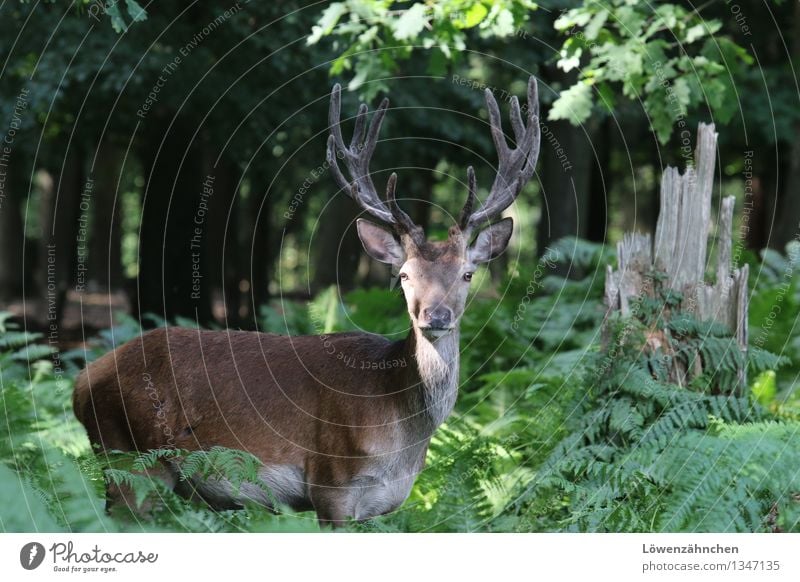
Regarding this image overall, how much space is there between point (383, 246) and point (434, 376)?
988 mm

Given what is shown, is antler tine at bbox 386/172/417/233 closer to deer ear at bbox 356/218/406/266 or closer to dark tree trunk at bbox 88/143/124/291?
deer ear at bbox 356/218/406/266

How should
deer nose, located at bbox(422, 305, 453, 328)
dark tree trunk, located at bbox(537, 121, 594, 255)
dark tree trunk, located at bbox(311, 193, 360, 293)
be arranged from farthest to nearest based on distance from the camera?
dark tree trunk, located at bbox(311, 193, 360, 293), dark tree trunk, located at bbox(537, 121, 594, 255), deer nose, located at bbox(422, 305, 453, 328)

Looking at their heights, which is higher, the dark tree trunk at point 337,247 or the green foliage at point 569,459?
the dark tree trunk at point 337,247

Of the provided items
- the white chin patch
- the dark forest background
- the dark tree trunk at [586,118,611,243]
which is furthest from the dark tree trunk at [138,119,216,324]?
the white chin patch

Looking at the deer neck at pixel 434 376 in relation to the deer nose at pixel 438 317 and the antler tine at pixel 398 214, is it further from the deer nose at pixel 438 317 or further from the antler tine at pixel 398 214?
the antler tine at pixel 398 214

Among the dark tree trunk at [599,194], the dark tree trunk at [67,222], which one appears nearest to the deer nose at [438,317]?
the dark tree trunk at [599,194]

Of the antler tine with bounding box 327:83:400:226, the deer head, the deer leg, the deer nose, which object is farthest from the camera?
the antler tine with bounding box 327:83:400:226

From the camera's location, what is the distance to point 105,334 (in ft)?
43.7

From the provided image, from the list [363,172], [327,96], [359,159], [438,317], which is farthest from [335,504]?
[327,96]

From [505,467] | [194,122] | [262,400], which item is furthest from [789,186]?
[262,400]

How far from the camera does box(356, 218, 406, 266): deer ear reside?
297 inches

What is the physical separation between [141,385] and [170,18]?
876 cm

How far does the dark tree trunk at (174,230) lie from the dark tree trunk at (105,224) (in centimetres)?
994

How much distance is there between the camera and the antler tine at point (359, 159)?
764 centimetres
